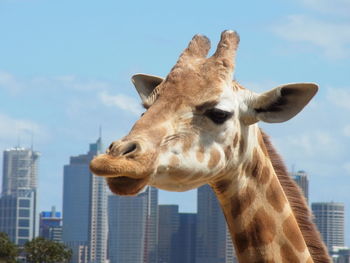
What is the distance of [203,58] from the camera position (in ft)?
50.4

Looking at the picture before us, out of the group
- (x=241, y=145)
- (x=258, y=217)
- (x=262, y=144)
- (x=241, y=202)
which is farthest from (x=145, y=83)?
(x=258, y=217)

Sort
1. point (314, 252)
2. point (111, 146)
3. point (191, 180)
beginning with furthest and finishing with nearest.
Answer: point (314, 252)
point (191, 180)
point (111, 146)

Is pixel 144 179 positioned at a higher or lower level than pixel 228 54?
lower

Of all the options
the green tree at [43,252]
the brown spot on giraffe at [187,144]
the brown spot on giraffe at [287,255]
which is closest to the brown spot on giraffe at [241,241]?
the brown spot on giraffe at [287,255]

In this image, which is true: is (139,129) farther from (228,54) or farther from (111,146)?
(228,54)

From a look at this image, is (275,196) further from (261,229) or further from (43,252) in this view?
(43,252)

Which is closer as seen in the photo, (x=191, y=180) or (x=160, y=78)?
(x=191, y=180)

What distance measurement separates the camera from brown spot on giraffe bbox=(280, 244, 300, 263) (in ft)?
49.9

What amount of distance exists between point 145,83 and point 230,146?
1.89 m

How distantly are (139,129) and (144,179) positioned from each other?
2.19 ft

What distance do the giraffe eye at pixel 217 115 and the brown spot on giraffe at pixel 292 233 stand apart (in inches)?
59.6

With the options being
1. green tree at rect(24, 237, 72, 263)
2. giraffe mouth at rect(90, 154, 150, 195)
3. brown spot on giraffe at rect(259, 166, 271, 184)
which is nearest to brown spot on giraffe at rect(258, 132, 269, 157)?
brown spot on giraffe at rect(259, 166, 271, 184)

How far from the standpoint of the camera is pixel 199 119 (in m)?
14.7

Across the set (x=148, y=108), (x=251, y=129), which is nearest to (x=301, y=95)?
(x=251, y=129)
